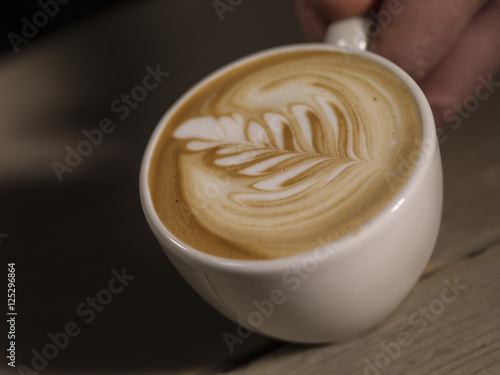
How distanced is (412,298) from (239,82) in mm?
329

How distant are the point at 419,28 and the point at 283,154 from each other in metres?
0.30

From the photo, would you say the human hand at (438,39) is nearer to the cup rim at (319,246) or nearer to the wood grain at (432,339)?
the cup rim at (319,246)

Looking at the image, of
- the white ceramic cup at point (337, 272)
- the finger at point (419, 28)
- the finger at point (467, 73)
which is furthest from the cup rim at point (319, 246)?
the finger at point (467, 73)

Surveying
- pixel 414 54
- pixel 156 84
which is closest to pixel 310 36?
pixel 414 54

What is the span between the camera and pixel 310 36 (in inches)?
37.5

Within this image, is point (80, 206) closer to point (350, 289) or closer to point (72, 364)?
point (72, 364)

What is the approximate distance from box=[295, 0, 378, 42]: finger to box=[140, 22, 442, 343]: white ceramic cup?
18 centimetres

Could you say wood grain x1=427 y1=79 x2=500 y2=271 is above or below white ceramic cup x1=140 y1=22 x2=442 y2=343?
below

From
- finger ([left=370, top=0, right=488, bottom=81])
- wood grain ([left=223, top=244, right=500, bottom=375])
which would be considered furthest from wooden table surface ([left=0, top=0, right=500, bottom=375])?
finger ([left=370, top=0, right=488, bottom=81])

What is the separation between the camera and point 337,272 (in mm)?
537

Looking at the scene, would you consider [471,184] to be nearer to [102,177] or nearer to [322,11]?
[322,11]

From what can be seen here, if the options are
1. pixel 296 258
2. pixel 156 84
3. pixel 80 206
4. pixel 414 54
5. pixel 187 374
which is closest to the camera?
pixel 296 258

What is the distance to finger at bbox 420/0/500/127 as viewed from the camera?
0.88 meters

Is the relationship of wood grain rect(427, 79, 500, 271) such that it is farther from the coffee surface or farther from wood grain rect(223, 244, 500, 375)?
the coffee surface
